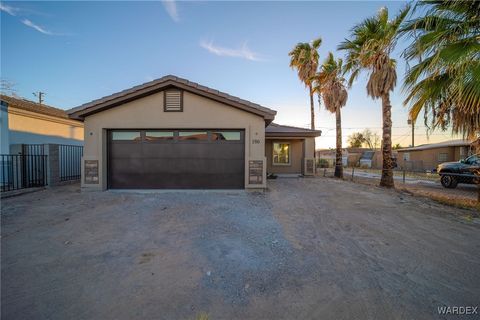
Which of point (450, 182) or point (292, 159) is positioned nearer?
point (450, 182)

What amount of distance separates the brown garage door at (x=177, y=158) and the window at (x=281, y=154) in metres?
7.18

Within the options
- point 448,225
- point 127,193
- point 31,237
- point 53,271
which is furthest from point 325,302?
point 127,193

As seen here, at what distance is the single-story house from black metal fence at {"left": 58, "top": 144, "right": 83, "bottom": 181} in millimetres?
3514

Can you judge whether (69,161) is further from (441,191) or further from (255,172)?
(441,191)

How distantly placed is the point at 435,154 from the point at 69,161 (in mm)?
33774

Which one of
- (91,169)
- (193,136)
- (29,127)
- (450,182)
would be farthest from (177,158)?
(450,182)

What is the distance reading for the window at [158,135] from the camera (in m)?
8.91

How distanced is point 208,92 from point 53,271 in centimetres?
700

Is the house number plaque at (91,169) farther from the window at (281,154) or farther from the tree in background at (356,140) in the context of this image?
the tree in background at (356,140)

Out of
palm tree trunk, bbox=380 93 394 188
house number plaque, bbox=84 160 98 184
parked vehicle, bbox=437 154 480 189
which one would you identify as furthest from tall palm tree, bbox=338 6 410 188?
house number plaque, bbox=84 160 98 184

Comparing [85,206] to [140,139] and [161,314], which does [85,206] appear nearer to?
[140,139]

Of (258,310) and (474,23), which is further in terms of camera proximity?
(474,23)

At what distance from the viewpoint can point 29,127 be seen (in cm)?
1187

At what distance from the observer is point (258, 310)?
2420mm
